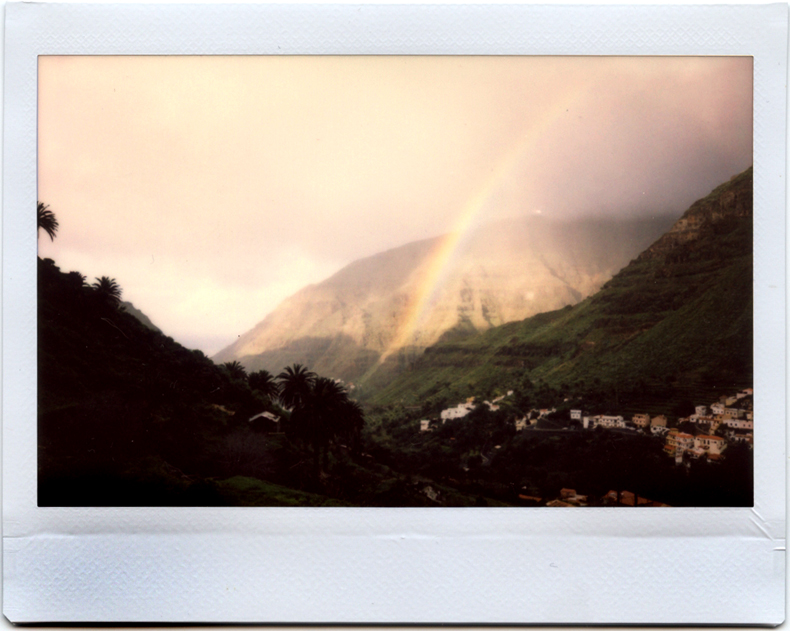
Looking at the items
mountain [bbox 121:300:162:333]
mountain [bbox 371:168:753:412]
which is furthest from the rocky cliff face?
mountain [bbox 121:300:162:333]

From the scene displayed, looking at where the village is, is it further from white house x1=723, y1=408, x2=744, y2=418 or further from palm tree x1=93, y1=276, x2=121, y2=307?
palm tree x1=93, y1=276, x2=121, y2=307

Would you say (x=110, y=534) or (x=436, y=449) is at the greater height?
(x=436, y=449)

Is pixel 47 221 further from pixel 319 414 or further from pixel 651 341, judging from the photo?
pixel 651 341

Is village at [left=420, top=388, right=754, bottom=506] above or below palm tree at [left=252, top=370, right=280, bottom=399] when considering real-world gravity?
below

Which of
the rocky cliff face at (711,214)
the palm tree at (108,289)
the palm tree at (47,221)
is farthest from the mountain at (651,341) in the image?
the palm tree at (47,221)

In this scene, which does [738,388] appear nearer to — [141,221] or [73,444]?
[141,221]

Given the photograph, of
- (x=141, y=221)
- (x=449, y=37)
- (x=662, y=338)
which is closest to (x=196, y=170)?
(x=141, y=221)

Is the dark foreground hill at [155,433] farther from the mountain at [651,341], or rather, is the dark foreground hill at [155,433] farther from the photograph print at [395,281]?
the mountain at [651,341]
